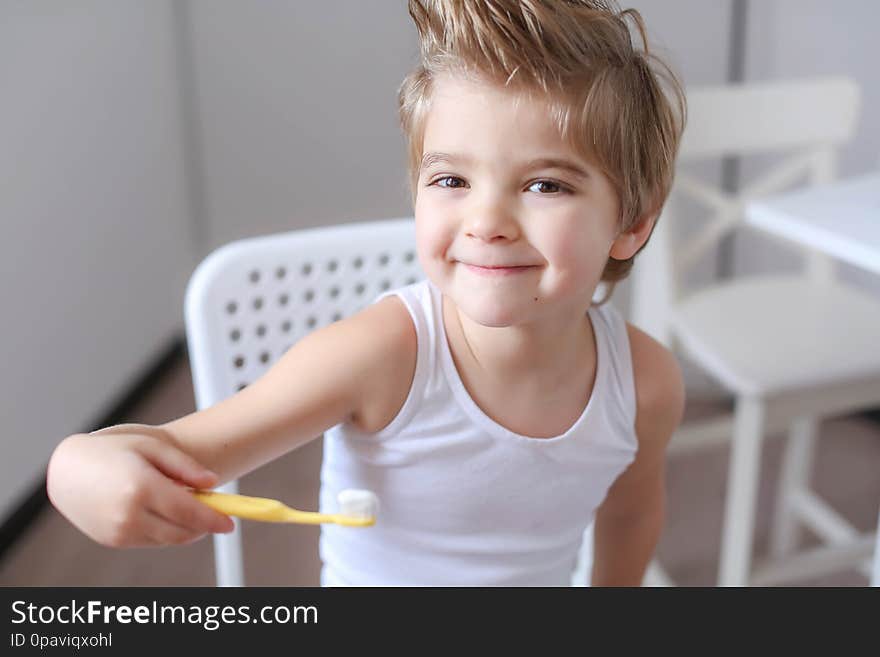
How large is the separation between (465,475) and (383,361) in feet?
0.38

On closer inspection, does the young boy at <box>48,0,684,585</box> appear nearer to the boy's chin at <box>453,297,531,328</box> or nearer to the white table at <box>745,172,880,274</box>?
the boy's chin at <box>453,297,531,328</box>

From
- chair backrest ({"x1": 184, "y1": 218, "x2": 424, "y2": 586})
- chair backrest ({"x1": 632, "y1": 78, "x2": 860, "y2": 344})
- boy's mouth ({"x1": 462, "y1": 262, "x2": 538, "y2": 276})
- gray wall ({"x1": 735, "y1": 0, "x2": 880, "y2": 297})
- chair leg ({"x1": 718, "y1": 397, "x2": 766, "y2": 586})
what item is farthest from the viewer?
gray wall ({"x1": 735, "y1": 0, "x2": 880, "y2": 297})

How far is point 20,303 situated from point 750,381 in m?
1.14

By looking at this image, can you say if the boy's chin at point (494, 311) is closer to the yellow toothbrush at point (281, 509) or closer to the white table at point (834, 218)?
the yellow toothbrush at point (281, 509)

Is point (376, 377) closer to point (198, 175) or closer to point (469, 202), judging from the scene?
point (469, 202)

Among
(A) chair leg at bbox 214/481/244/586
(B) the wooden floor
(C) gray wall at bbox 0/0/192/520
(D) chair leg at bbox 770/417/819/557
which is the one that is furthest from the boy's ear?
(C) gray wall at bbox 0/0/192/520

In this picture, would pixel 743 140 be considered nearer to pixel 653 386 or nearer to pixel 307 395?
pixel 653 386

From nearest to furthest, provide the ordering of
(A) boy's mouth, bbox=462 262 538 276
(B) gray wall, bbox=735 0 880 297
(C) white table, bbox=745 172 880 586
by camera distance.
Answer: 1. (A) boy's mouth, bbox=462 262 538 276
2. (C) white table, bbox=745 172 880 586
3. (B) gray wall, bbox=735 0 880 297

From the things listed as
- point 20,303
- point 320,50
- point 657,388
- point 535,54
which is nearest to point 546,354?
point 657,388

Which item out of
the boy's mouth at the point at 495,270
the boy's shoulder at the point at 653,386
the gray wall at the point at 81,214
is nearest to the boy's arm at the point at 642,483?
the boy's shoulder at the point at 653,386

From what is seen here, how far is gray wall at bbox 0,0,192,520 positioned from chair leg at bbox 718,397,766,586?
112cm

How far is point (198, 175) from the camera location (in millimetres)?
2178

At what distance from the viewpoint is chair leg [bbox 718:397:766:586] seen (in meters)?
1.26
